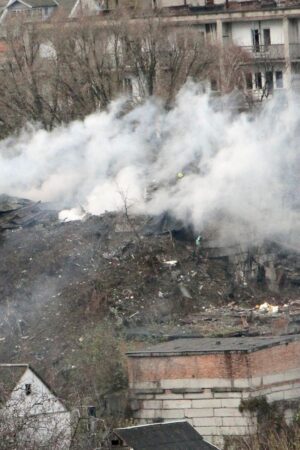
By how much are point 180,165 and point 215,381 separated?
1067cm

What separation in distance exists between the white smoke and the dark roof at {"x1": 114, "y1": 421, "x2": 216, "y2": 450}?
11044 mm

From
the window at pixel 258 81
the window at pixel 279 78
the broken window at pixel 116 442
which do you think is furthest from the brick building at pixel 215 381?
the window at pixel 279 78

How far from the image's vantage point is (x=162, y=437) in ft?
130

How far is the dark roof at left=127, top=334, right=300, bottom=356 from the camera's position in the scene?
140 feet

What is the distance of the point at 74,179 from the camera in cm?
5391

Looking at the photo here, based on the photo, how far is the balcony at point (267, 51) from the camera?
71.1 m

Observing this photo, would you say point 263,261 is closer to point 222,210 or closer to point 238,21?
point 222,210

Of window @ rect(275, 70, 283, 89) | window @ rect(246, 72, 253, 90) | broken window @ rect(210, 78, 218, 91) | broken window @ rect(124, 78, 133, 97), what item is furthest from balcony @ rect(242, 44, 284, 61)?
broken window @ rect(124, 78, 133, 97)

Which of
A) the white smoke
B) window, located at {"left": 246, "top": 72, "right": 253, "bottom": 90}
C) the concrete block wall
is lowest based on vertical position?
the concrete block wall

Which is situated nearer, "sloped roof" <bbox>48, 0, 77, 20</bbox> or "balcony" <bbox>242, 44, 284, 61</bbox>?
"sloped roof" <bbox>48, 0, 77, 20</bbox>

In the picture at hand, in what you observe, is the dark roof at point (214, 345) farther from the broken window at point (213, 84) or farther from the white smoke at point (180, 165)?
the broken window at point (213, 84)

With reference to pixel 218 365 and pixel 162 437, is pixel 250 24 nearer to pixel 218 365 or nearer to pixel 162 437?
pixel 218 365

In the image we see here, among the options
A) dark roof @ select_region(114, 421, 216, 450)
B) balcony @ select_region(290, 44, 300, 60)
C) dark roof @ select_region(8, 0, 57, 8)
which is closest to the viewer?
dark roof @ select_region(114, 421, 216, 450)

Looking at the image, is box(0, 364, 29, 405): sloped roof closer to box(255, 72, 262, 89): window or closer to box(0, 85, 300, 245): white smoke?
box(0, 85, 300, 245): white smoke
